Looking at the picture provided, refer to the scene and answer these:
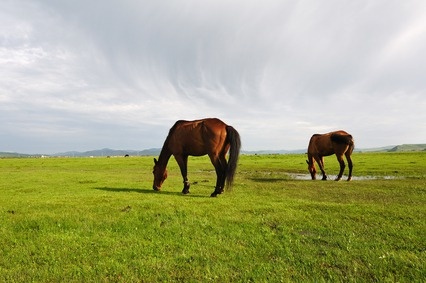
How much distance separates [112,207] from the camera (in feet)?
36.1

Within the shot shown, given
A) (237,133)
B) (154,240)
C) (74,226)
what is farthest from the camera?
(237,133)

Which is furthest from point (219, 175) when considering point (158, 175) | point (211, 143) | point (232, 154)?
point (158, 175)

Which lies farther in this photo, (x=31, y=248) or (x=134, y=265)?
(x=31, y=248)

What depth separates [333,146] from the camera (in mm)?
22219

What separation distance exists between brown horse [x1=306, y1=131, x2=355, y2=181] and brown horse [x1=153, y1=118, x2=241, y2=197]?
11.2 meters

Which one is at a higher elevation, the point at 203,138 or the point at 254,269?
the point at 203,138

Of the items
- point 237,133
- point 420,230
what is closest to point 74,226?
point 237,133

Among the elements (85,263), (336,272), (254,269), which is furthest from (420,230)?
(85,263)

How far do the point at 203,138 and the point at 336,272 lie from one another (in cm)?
924

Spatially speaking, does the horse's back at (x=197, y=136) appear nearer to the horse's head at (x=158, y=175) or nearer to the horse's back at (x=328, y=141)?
the horse's head at (x=158, y=175)

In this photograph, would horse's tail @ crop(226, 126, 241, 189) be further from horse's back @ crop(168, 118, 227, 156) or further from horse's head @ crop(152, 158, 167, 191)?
horse's head @ crop(152, 158, 167, 191)

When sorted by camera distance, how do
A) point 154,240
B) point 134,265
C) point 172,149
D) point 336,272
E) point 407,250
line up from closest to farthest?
point 336,272 → point 134,265 → point 407,250 → point 154,240 → point 172,149

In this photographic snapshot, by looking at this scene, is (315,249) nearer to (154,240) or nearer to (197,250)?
(197,250)

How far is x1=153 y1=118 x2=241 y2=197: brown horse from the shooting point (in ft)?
44.3
